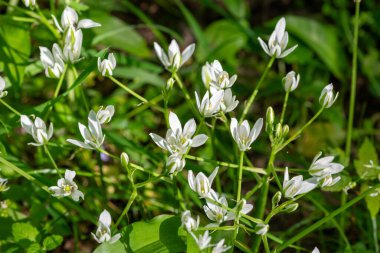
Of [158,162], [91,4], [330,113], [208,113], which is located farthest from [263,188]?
[91,4]

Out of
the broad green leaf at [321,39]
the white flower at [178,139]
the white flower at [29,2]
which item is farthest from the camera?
the broad green leaf at [321,39]

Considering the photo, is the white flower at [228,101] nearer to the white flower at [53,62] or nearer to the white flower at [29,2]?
the white flower at [53,62]

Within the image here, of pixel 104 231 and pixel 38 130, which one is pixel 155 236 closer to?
pixel 104 231

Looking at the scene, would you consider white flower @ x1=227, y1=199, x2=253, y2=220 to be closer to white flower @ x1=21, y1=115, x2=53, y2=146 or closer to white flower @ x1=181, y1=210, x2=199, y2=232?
white flower @ x1=181, y1=210, x2=199, y2=232

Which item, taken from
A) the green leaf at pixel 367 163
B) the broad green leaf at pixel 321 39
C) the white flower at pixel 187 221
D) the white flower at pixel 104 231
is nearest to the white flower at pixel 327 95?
the green leaf at pixel 367 163

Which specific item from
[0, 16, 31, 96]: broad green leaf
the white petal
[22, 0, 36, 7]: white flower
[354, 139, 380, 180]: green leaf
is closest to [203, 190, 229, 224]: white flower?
the white petal

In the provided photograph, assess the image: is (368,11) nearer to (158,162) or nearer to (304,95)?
(304,95)

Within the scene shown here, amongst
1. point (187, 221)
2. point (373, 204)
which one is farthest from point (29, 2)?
point (373, 204)
